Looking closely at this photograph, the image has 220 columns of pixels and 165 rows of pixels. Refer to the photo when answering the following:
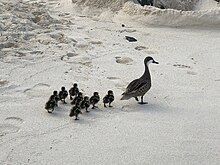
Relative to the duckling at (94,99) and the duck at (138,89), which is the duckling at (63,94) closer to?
the duckling at (94,99)

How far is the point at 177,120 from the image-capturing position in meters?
6.45

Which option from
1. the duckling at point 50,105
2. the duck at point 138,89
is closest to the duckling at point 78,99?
the duckling at point 50,105

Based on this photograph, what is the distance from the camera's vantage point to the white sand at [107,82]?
18.2ft

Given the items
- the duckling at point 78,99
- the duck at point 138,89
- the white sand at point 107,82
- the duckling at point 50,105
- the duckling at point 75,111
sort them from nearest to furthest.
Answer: the white sand at point 107,82
the duckling at point 75,111
the duckling at point 50,105
the duckling at point 78,99
the duck at point 138,89

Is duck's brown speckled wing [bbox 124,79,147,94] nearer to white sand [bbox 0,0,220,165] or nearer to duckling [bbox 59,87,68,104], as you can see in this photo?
white sand [bbox 0,0,220,165]

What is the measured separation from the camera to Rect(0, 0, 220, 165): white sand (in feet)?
18.2

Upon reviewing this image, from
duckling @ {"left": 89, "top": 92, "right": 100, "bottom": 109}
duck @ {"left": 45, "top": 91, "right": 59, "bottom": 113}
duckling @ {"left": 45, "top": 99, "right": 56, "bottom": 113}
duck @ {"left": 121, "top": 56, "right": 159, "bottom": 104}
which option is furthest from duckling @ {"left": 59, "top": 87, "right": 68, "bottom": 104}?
duck @ {"left": 121, "top": 56, "right": 159, "bottom": 104}

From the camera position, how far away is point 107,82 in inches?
304

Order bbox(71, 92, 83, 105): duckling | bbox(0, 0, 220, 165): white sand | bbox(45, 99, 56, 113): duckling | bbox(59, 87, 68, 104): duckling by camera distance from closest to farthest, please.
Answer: bbox(0, 0, 220, 165): white sand
bbox(45, 99, 56, 113): duckling
bbox(71, 92, 83, 105): duckling
bbox(59, 87, 68, 104): duckling

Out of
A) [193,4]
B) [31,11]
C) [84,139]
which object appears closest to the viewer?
[84,139]

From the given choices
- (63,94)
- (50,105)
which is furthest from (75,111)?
(63,94)

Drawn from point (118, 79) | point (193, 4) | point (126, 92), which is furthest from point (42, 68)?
point (193, 4)

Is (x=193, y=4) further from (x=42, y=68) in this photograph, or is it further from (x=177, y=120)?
(x=177, y=120)

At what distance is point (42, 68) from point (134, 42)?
2.52 metres
